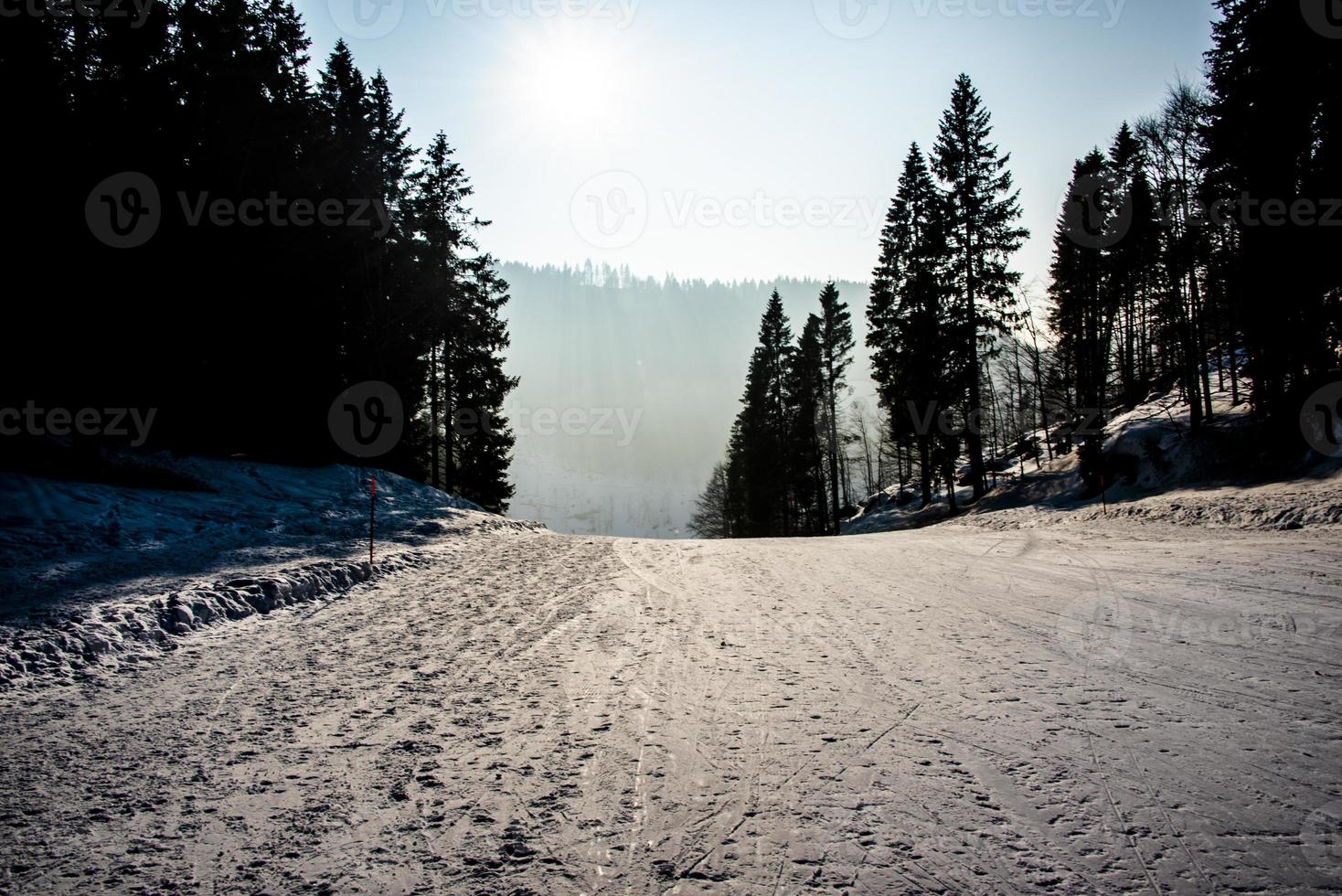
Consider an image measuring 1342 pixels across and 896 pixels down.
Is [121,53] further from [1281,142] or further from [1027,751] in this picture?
[1281,142]

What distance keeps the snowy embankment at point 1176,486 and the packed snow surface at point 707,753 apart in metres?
5.86

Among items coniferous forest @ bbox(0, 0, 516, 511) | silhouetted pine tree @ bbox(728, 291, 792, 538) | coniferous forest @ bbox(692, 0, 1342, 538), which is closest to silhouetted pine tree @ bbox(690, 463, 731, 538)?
coniferous forest @ bbox(692, 0, 1342, 538)

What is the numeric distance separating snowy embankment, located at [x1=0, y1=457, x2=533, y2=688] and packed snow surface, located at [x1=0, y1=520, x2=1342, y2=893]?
45 cm

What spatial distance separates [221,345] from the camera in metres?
14.8

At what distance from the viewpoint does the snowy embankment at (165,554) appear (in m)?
5.24

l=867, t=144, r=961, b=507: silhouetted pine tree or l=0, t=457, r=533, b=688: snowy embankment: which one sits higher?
l=867, t=144, r=961, b=507: silhouetted pine tree

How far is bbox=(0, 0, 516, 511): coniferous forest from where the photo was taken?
1073cm

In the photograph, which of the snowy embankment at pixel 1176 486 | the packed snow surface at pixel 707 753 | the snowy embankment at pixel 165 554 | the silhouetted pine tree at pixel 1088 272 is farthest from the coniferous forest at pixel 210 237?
the silhouetted pine tree at pixel 1088 272

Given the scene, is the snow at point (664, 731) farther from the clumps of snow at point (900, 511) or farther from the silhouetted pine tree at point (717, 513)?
the silhouetted pine tree at point (717, 513)

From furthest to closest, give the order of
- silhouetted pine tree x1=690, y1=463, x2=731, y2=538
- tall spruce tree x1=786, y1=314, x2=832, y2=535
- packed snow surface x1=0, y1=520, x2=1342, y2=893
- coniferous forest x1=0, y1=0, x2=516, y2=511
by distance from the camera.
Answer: silhouetted pine tree x1=690, y1=463, x2=731, y2=538 → tall spruce tree x1=786, y1=314, x2=832, y2=535 → coniferous forest x1=0, y1=0, x2=516, y2=511 → packed snow surface x1=0, y1=520, x2=1342, y2=893

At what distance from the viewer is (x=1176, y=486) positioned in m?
16.4

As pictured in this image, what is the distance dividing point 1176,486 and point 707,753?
19381 millimetres

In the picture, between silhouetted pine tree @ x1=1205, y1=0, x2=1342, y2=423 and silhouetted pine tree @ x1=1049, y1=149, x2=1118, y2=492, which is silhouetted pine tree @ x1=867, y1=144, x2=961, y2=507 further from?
silhouetted pine tree @ x1=1205, y1=0, x2=1342, y2=423

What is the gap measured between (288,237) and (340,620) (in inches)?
618
